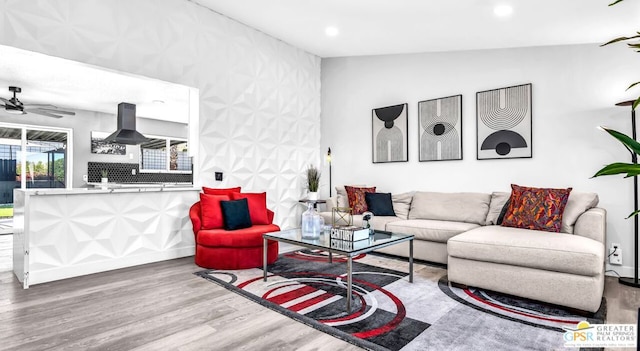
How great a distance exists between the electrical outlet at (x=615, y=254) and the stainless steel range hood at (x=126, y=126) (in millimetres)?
7417

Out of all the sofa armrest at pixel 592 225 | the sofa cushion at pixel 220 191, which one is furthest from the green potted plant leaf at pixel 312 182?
the sofa armrest at pixel 592 225

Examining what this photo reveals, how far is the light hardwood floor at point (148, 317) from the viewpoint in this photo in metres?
2.13

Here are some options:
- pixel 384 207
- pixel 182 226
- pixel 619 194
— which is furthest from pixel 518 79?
pixel 182 226

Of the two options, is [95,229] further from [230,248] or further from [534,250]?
[534,250]

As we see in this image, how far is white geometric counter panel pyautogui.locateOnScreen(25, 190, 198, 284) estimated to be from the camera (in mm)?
3283

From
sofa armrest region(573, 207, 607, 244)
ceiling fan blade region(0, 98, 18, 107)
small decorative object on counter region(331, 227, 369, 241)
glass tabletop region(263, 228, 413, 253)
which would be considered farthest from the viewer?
ceiling fan blade region(0, 98, 18, 107)

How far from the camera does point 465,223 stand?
413cm

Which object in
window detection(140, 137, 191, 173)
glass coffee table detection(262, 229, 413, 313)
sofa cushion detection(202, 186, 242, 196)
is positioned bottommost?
glass coffee table detection(262, 229, 413, 313)

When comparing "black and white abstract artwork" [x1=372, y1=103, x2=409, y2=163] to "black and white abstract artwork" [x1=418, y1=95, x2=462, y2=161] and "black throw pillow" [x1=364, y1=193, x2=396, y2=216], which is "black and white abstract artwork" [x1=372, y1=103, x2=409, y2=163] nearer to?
"black and white abstract artwork" [x1=418, y1=95, x2=462, y2=161]

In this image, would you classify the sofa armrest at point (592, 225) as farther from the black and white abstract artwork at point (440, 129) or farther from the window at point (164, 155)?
the window at point (164, 155)

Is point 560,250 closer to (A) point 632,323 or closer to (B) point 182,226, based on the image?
(A) point 632,323

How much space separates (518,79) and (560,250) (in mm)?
2433

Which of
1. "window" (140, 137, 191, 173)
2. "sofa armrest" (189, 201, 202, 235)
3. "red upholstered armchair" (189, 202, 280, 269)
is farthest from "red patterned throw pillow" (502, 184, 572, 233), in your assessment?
"window" (140, 137, 191, 173)

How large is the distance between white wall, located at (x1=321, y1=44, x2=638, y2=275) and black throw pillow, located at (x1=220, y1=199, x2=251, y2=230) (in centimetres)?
230
